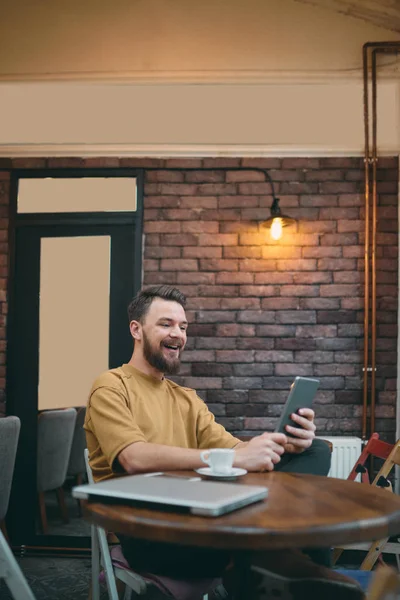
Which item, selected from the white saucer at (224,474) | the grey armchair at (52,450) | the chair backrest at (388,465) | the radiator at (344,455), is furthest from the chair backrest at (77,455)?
the white saucer at (224,474)

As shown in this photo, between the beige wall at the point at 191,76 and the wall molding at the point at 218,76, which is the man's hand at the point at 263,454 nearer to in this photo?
the beige wall at the point at 191,76

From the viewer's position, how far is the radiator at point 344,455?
374 centimetres

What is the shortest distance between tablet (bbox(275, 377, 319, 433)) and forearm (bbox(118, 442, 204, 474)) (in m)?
0.26

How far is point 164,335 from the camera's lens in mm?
2383

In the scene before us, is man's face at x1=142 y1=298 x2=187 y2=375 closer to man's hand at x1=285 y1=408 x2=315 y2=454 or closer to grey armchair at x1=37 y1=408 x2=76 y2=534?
man's hand at x1=285 y1=408 x2=315 y2=454

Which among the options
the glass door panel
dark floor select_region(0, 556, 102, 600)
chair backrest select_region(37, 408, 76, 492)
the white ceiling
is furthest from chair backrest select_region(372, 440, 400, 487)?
the white ceiling

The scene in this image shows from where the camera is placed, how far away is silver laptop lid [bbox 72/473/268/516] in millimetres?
1271

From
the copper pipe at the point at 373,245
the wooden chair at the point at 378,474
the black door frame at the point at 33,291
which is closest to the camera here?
the wooden chair at the point at 378,474

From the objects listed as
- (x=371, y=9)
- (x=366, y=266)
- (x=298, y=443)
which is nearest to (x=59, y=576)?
(x=298, y=443)

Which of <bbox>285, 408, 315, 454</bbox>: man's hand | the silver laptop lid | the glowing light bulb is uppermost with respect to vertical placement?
the glowing light bulb

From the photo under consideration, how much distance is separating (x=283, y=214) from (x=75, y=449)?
2114mm

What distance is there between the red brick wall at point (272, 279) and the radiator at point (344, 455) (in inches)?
7.2

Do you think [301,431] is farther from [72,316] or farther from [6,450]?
[72,316]

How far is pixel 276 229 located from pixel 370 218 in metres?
0.57
